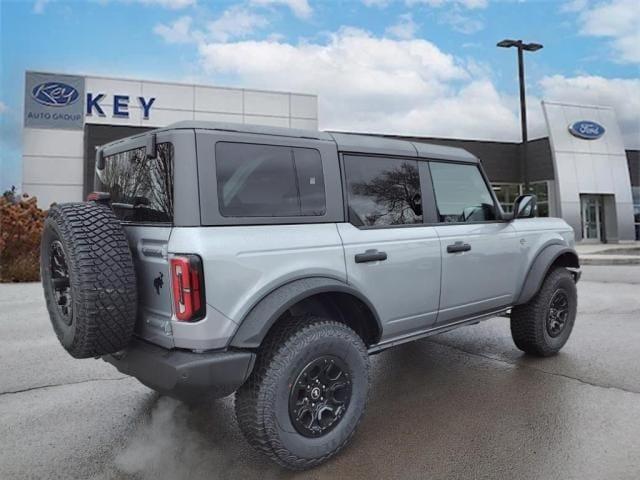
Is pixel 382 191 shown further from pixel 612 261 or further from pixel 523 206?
pixel 612 261

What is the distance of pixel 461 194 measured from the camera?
13.5 feet

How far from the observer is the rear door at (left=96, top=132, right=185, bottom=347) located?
104 inches

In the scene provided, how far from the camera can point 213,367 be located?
8.25 feet

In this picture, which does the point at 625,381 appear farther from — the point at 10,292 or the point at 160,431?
the point at 10,292

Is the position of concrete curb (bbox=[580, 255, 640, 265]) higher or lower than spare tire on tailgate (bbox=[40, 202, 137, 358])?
lower

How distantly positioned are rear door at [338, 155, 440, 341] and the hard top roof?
0.21ft

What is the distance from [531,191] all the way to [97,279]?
24713mm

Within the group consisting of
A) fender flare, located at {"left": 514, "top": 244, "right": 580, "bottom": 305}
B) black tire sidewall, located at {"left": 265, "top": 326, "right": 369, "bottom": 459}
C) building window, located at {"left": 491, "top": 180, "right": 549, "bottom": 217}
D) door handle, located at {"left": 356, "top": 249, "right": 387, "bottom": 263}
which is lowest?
black tire sidewall, located at {"left": 265, "top": 326, "right": 369, "bottom": 459}

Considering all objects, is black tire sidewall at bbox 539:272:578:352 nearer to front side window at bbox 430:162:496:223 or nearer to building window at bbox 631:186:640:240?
front side window at bbox 430:162:496:223


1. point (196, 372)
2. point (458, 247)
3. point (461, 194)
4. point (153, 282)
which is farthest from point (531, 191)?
point (196, 372)

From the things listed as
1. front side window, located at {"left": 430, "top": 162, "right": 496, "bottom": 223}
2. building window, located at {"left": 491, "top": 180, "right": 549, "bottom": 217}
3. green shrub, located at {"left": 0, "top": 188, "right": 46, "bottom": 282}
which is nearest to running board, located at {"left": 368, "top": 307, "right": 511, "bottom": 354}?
front side window, located at {"left": 430, "top": 162, "right": 496, "bottom": 223}

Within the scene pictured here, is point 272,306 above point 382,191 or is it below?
below

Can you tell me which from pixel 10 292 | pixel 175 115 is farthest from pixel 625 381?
pixel 175 115

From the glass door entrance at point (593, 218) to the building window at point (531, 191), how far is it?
85.1 inches
